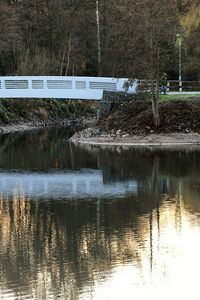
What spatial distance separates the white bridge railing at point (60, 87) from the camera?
46.5 metres

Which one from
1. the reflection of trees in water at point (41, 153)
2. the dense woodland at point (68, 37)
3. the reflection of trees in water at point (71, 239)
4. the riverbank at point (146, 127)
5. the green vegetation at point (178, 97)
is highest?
the dense woodland at point (68, 37)

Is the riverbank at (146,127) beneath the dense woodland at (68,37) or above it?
beneath

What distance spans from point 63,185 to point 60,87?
2073cm

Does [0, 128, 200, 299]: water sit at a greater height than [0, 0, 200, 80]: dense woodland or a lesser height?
lesser

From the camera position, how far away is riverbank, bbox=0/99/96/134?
185 ft

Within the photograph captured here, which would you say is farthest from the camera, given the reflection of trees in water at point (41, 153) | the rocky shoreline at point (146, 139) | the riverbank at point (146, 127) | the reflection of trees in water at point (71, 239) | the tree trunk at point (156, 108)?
the tree trunk at point (156, 108)

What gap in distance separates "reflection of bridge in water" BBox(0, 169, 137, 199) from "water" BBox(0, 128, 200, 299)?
0.04 meters

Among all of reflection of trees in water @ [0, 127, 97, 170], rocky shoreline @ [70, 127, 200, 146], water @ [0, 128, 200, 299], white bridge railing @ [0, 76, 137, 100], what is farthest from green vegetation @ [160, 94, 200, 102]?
water @ [0, 128, 200, 299]

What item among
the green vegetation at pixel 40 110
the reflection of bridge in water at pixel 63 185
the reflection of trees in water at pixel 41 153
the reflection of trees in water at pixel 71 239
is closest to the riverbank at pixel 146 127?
the reflection of trees in water at pixel 41 153

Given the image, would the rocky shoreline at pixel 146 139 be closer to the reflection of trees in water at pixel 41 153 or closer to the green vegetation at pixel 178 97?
the reflection of trees in water at pixel 41 153

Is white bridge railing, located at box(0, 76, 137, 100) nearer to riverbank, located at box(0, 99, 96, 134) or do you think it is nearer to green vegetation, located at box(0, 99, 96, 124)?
riverbank, located at box(0, 99, 96, 134)

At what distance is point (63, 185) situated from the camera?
1054 inches

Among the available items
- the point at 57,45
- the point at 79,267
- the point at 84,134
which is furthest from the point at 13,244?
the point at 57,45

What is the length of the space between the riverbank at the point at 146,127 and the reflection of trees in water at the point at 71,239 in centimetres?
1665
